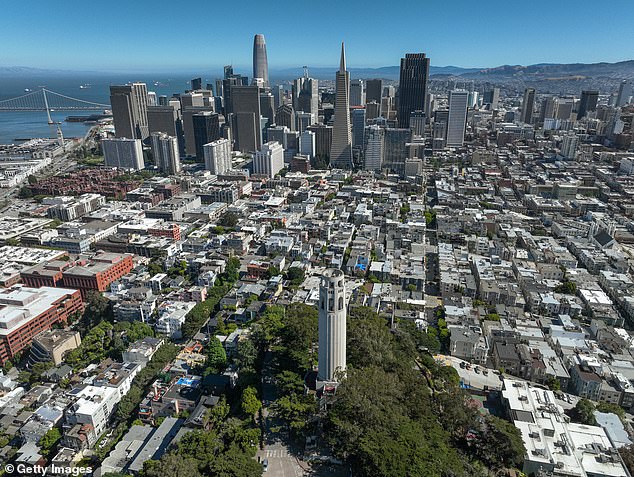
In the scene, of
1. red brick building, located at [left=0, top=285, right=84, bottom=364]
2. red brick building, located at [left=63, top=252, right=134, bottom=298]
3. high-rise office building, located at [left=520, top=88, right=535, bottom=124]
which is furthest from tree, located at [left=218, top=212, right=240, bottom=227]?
high-rise office building, located at [left=520, top=88, right=535, bottom=124]

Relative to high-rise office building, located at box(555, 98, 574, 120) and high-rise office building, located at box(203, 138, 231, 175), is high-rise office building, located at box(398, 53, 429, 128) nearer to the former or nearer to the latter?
high-rise office building, located at box(203, 138, 231, 175)

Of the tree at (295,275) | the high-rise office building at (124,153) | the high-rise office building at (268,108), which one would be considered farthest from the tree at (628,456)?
the high-rise office building at (268,108)

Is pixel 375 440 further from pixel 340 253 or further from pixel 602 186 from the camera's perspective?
pixel 602 186

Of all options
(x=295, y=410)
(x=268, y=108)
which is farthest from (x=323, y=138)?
(x=295, y=410)

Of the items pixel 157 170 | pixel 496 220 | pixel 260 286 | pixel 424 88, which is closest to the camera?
pixel 260 286

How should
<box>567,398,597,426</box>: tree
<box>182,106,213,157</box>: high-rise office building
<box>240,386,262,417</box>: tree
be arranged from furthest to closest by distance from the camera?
1. <box>182,106,213,157</box>: high-rise office building
2. <box>567,398,597,426</box>: tree
3. <box>240,386,262,417</box>: tree

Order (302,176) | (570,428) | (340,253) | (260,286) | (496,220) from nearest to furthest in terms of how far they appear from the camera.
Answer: (570,428) → (260,286) → (340,253) → (496,220) → (302,176)

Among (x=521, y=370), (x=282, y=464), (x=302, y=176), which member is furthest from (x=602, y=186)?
(x=282, y=464)
